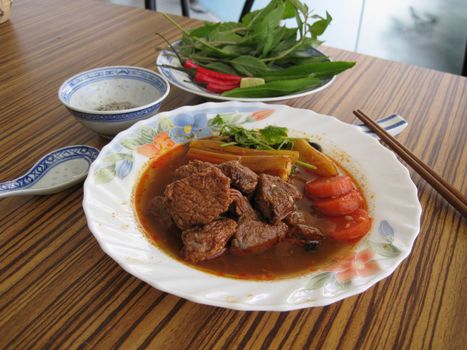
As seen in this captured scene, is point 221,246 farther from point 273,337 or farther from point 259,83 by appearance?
point 259,83

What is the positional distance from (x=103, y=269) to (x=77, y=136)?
0.76 metres

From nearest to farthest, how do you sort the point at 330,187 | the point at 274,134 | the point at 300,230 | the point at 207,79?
the point at 300,230 → the point at 330,187 → the point at 274,134 → the point at 207,79

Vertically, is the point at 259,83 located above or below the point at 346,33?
above

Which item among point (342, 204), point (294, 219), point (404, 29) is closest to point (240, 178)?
point (294, 219)

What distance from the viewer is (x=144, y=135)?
1.43 meters

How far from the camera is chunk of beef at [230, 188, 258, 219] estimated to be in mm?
1207

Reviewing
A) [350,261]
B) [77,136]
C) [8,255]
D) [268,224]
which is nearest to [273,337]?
[350,261]

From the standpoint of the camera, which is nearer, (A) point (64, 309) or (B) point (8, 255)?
(A) point (64, 309)

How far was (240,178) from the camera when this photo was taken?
4.14 ft

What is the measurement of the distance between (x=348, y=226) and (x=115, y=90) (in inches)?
46.4

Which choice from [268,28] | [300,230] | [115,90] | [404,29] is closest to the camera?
[300,230]

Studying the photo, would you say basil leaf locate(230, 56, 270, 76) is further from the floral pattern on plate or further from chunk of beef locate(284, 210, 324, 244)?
chunk of beef locate(284, 210, 324, 244)

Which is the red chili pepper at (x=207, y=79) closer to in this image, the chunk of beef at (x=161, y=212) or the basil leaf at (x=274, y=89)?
the basil leaf at (x=274, y=89)

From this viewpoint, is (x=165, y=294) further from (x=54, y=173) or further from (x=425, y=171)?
(x=425, y=171)
